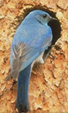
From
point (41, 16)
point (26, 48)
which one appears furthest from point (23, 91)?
point (41, 16)

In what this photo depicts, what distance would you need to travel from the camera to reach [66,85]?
A: 3.74 metres

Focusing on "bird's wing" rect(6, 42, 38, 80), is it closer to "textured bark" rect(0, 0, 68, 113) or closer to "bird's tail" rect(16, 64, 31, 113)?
"bird's tail" rect(16, 64, 31, 113)

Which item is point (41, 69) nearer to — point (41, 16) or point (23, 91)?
point (23, 91)

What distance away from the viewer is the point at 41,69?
3.79 m

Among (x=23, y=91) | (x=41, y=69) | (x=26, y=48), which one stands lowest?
(x=41, y=69)

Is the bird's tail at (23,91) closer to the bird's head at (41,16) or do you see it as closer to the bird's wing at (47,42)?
the bird's wing at (47,42)

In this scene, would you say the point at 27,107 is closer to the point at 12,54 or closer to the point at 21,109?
the point at 21,109

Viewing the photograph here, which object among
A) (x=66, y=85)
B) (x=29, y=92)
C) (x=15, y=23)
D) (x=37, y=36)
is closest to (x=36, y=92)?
(x=29, y=92)

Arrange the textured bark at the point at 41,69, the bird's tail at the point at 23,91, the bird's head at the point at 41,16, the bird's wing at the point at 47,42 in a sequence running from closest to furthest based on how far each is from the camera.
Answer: the bird's tail at the point at 23,91 < the textured bark at the point at 41,69 < the bird's wing at the point at 47,42 < the bird's head at the point at 41,16

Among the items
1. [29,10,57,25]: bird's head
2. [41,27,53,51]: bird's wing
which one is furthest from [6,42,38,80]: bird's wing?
[29,10,57,25]: bird's head

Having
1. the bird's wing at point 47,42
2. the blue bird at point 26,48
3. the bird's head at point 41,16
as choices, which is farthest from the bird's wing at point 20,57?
the bird's head at point 41,16

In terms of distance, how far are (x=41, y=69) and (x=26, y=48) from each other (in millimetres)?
266

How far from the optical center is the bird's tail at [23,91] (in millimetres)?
3350

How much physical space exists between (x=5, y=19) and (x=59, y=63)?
2.34 ft
